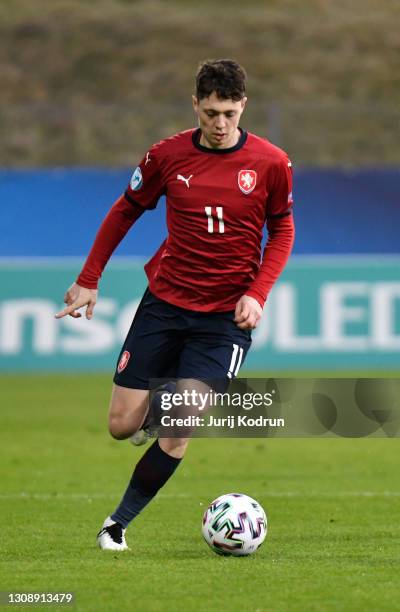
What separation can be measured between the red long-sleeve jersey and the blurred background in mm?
10259

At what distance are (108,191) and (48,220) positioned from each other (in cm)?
101

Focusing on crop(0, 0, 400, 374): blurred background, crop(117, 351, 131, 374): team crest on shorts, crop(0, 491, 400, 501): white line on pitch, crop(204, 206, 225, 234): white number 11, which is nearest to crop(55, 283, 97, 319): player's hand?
crop(117, 351, 131, 374): team crest on shorts

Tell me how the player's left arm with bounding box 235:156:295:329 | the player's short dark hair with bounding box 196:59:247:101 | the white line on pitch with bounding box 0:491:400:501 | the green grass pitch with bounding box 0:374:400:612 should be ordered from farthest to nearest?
1. the white line on pitch with bounding box 0:491:400:501
2. the player's left arm with bounding box 235:156:295:329
3. the player's short dark hair with bounding box 196:59:247:101
4. the green grass pitch with bounding box 0:374:400:612

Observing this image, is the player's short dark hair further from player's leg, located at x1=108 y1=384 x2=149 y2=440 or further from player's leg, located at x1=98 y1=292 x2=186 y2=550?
player's leg, located at x1=108 y1=384 x2=149 y2=440

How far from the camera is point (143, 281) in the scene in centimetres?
1778

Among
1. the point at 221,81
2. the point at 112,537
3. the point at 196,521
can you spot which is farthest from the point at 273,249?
the point at 196,521

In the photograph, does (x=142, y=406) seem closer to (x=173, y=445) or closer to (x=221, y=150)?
(x=173, y=445)

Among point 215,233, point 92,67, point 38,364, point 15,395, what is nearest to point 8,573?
point 215,233

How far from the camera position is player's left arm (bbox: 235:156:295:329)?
6961 millimetres

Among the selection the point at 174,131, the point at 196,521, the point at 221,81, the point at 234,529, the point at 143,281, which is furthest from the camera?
the point at 174,131

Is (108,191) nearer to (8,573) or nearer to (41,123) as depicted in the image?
(41,123)

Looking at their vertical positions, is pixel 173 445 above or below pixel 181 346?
below

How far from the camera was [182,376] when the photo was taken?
23.5ft

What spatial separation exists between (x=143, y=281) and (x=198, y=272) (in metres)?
10.5
